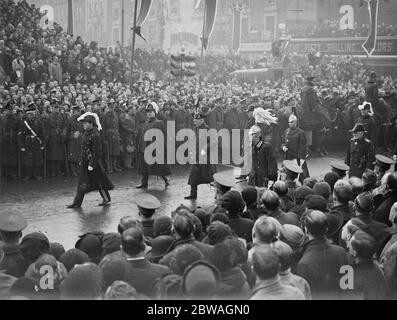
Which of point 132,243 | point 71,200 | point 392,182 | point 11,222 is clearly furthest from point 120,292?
point 71,200

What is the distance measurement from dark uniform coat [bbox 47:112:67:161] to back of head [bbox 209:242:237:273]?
10069 millimetres

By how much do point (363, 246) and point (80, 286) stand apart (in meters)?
2.35

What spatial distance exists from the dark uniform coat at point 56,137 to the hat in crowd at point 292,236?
937cm

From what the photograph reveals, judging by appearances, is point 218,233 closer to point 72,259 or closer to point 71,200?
point 72,259

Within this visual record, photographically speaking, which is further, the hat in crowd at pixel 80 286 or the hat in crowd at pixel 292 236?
the hat in crowd at pixel 292 236

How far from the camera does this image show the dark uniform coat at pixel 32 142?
44.4 feet

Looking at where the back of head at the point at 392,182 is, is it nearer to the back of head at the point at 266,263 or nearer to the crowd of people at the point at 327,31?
the back of head at the point at 266,263

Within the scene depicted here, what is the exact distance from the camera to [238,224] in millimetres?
6289

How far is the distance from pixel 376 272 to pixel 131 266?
2.02 meters

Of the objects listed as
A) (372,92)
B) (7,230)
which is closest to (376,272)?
(7,230)

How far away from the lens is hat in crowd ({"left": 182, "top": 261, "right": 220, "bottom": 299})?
4105 millimetres

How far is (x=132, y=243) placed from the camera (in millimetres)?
4676

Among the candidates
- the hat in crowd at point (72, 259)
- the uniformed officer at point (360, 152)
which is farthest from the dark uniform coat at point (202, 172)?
the hat in crowd at point (72, 259)
